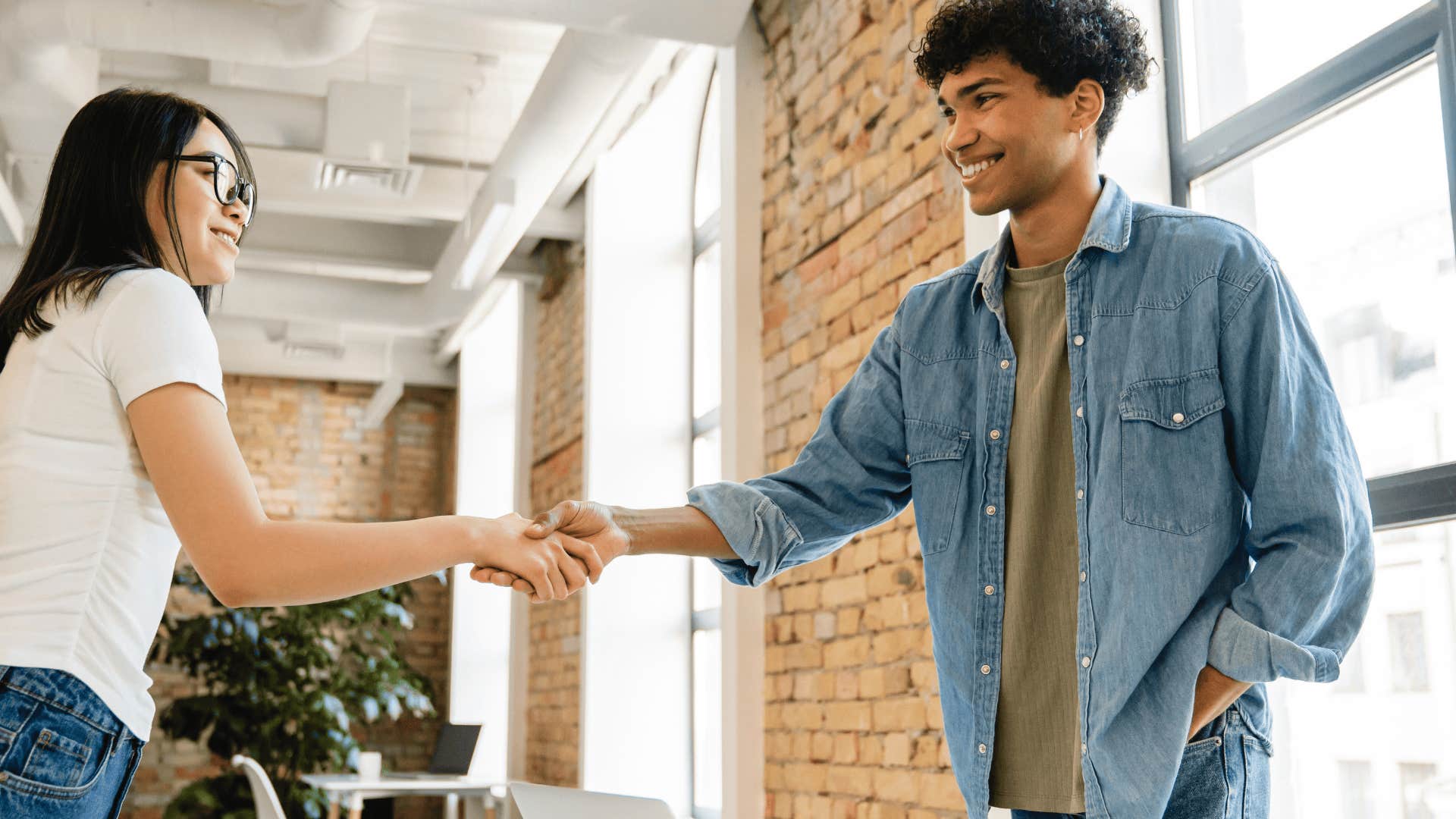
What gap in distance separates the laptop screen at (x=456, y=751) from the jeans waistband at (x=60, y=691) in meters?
6.61

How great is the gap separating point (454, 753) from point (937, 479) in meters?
6.55

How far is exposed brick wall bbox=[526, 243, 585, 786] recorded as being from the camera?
706cm

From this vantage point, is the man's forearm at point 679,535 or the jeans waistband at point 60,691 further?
the man's forearm at point 679,535

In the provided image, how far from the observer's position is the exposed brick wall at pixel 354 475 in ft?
32.0

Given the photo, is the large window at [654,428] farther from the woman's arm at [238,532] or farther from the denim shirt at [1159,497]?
the woman's arm at [238,532]

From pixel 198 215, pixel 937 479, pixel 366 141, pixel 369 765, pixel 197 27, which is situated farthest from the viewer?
pixel 369 765

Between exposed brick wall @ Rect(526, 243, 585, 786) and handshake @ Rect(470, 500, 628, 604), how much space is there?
16.0 ft

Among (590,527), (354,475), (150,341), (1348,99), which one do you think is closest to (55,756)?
(150,341)

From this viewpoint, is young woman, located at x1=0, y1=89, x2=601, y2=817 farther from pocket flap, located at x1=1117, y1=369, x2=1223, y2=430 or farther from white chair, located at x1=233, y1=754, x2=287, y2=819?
white chair, located at x1=233, y1=754, x2=287, y2=819

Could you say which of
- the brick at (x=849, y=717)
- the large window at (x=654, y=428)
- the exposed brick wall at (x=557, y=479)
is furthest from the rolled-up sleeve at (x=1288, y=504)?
the exposed brick wall at (x=557, y=479)

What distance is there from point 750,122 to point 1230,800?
346cm

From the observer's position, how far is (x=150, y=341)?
1323 mm

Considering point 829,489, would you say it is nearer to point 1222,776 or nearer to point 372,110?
point 1222,776

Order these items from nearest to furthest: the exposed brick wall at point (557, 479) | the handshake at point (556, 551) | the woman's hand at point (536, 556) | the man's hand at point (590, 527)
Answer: the woman's hand at point (536, 556), the handshake at point (556, 551), the man's hand at point (590, 527), the exposed brick wall at point (557, 479)
